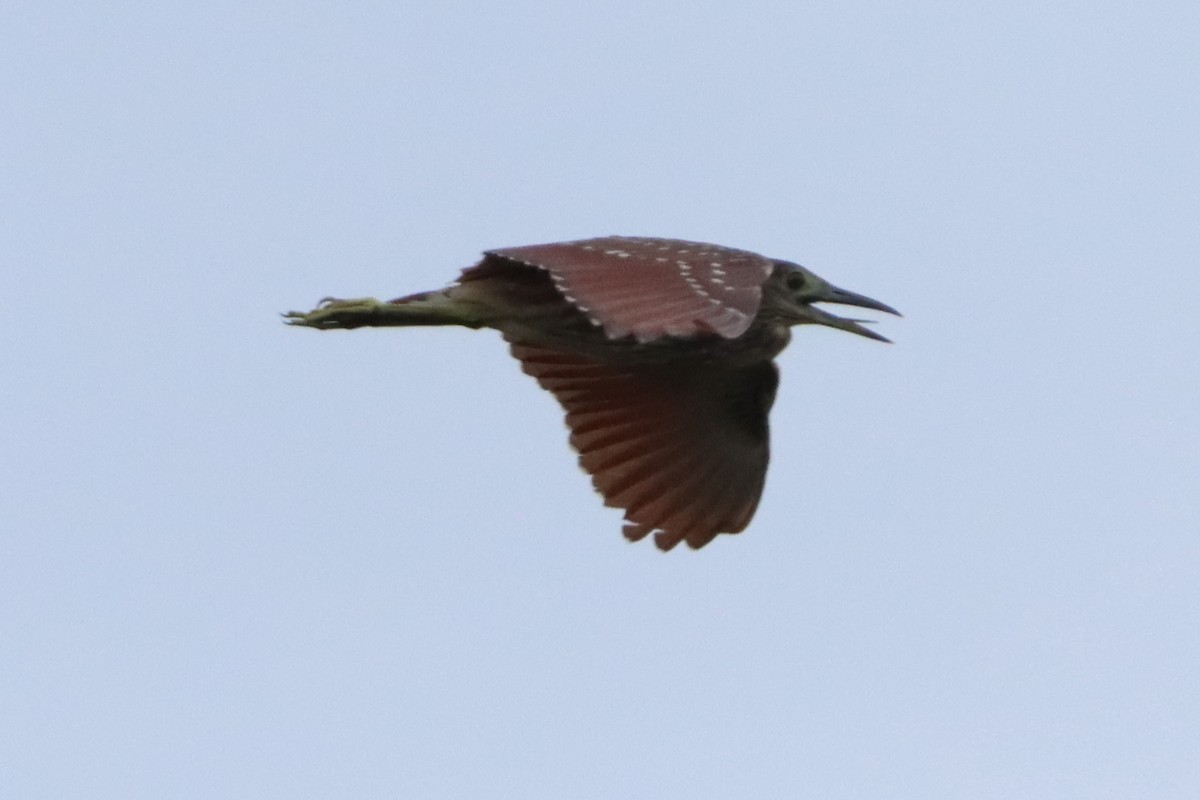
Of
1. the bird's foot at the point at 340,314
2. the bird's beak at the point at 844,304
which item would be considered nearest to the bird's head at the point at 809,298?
the bird's beak at the point at 844,304

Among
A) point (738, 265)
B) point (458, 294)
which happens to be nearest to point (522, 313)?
point (458, 294)

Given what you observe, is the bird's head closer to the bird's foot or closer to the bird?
the bird

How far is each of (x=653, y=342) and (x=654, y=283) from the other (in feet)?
2.94

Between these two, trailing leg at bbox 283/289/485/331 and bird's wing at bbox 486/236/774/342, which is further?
trailing leg at bbox 283/289/485/331

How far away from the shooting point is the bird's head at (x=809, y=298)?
12.4 meters

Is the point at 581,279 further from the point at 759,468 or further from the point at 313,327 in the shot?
the point at 759,468

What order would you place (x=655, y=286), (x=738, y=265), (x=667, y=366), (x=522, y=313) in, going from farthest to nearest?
(x=667, y=366), (x=522, y=313), (x=738, y=265), (x=655, y=286)

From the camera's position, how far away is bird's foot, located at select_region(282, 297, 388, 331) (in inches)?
479

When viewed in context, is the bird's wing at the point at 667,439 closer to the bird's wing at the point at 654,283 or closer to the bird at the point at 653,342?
the bird at the point at 653,342

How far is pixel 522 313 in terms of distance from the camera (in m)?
12.1

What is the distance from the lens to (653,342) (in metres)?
11.4

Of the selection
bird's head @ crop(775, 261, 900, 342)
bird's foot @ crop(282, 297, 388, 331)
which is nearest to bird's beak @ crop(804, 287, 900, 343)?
bird's head @ crop(775, 261, 900, 342)

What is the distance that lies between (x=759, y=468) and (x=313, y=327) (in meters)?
2.65

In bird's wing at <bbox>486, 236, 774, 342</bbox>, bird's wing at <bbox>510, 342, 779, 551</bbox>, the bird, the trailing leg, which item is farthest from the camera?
bird's wing at <bbox>510, 342, 779, 551</bbox>
